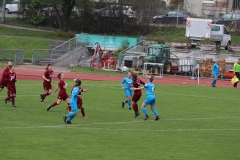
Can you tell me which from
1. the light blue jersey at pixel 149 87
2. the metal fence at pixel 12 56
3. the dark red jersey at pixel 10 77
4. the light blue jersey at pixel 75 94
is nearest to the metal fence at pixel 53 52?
the metal fence at pixel 12 56

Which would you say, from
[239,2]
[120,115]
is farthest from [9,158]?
[239,2]

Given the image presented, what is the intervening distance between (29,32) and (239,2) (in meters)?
25.6

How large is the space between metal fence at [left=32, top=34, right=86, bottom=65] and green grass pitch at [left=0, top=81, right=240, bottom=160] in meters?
17.0

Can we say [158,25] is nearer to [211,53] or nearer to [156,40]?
[156,40]

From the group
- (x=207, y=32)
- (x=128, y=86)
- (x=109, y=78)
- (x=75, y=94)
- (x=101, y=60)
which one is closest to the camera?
(x=75, y=94)

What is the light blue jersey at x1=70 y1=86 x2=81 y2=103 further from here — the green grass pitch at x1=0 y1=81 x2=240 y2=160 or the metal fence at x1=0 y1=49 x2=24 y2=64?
the metal fence at x1=0 y1=49 x2=24 y2=64

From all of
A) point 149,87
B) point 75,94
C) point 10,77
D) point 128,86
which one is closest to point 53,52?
point 128,86

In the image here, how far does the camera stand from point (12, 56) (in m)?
50.0

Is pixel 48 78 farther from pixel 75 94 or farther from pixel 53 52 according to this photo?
pixel 53 52

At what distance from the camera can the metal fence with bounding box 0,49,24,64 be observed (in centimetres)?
4936

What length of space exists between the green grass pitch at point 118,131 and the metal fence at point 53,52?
16994mm

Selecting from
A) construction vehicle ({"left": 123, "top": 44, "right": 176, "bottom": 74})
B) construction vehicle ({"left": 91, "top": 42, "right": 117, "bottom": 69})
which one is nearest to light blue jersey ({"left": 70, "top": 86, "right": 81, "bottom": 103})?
construction vehicle ({"left": 123, "top": 44, "right": 176, "bottom": 74})

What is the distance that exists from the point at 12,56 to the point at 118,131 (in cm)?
3000

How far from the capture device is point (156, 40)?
57.1 meters
